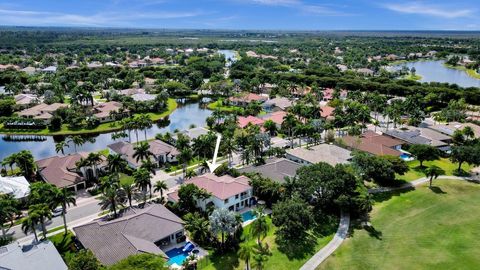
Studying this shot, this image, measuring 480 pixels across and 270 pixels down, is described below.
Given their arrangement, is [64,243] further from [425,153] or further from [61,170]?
[425,153]

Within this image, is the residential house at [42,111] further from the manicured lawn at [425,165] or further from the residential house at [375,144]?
the manicured lawn at [425,165]

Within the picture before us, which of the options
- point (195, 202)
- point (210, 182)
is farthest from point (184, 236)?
point (210, 182)

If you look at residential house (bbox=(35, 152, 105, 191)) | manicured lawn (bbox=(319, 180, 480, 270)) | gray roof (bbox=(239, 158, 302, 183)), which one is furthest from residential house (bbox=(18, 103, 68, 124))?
manicured lawn (bbox=(319, 180, 480, 270))

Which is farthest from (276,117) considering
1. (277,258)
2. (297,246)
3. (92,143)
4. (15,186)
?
(15,186)

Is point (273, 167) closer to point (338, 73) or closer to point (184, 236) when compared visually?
point (184, 236)

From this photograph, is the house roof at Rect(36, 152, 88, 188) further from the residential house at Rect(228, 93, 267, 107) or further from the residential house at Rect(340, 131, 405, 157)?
the residential house at Rect(228, 93, 267, 107)

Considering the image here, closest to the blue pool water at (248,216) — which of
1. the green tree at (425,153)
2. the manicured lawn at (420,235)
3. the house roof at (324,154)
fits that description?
the manicured lawn at (420,235)
